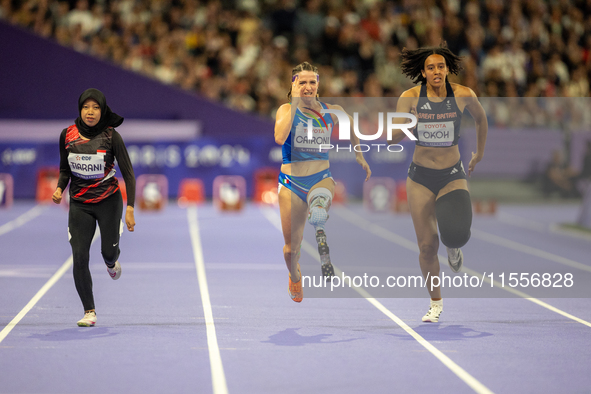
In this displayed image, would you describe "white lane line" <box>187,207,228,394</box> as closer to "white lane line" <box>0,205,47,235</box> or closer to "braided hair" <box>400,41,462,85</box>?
"braided hair" <box>400,41,462,85</box>

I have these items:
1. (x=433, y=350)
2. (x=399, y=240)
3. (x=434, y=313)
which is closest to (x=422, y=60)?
(x=434, y=313)

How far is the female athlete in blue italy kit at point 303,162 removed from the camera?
6906mm

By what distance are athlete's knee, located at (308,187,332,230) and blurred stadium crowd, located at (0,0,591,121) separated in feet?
45.4

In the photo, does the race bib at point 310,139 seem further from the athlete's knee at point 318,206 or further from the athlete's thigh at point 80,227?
the athlete's thigh at point 80,227

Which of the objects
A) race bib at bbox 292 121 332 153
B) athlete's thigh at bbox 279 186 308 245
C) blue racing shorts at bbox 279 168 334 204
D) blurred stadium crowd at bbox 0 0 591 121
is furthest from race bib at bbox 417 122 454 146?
blurred stadium crowd at bbox 0 0 591 121

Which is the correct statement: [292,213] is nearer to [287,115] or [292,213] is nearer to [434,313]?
[287,115]

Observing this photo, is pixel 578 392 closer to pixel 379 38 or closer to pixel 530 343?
pixel 530 343

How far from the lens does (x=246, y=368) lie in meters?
5.50

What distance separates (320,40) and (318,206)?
1705 centimetres

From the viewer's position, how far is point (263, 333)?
6707 millimetres

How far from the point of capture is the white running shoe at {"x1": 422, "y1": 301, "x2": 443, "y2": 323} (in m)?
7.22

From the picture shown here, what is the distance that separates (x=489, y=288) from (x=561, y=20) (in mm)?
17717

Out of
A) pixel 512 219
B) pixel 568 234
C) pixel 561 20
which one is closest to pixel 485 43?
pixel 561 20

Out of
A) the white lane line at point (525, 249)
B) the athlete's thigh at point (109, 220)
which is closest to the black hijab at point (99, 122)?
the athlete's thigh at point (109, 220)
